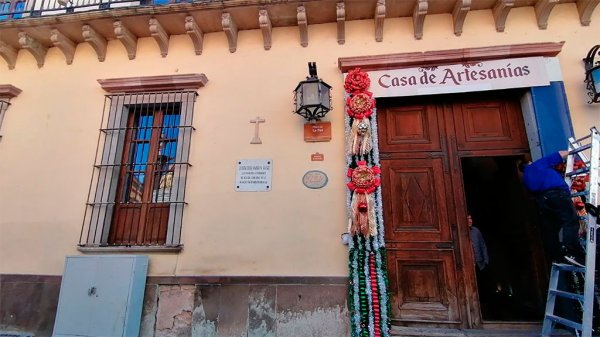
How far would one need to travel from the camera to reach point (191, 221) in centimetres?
436

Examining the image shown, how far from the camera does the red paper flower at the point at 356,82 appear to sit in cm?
432

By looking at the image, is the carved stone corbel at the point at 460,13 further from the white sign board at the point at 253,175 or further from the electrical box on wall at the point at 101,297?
the electrical box on wall at the point at 101,297

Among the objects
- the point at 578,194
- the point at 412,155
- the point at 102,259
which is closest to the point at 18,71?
the point at 102,259

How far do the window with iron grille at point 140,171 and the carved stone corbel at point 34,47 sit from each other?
57.7 inches

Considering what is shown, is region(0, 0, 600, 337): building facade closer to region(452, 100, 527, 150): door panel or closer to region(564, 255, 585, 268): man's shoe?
region(452, 100, 527, 150): door panel

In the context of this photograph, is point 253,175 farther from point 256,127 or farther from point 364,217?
point 364,217

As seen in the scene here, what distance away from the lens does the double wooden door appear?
156 inches

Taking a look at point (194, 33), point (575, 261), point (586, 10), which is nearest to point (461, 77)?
point (586, 10)

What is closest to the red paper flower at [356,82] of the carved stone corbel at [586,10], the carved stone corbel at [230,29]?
the carved stone corbel at [230,29]

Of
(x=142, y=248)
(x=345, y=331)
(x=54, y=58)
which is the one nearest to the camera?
(x=345, y=331)

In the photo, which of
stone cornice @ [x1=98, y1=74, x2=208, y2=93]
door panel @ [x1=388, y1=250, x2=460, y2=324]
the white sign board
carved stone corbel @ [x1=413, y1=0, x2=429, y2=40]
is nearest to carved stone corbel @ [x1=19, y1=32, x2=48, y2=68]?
stone cornice @ [x1=98, y1=74, x2=208, y2=93]

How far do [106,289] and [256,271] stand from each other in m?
1.75

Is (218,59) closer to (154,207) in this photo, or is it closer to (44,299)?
(154,207)

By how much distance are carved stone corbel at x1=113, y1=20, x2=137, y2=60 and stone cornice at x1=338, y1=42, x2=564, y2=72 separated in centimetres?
318
